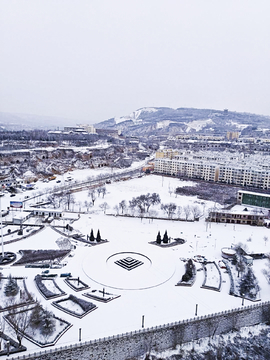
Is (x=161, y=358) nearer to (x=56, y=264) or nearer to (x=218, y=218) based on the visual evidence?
(x=56, y=264)

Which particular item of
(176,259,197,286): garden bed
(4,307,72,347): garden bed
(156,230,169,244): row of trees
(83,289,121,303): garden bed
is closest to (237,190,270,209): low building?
(156,230,169,244): row of trees

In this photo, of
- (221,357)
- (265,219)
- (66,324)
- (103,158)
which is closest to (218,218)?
(265,219)

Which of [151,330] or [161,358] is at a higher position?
[151,330]

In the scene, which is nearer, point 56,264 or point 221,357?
point 221,357

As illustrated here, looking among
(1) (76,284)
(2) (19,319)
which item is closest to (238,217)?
(1) (76,284)

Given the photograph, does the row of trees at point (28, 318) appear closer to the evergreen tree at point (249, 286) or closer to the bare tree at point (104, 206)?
the evergreen tree at point (249, 286)

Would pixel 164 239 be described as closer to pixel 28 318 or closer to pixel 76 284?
pixel 76 284
